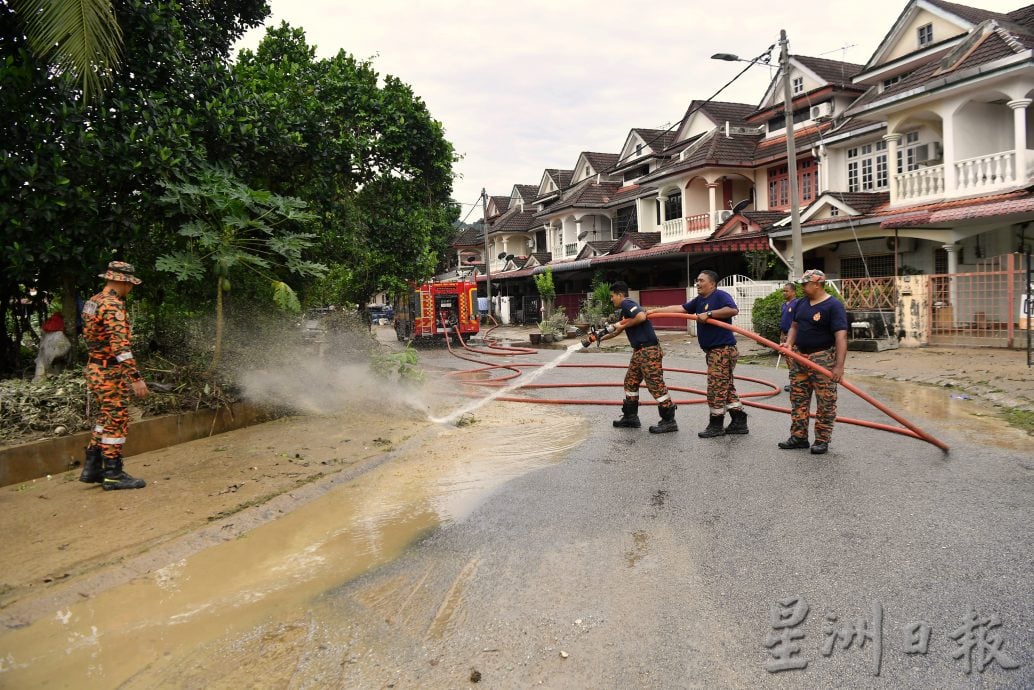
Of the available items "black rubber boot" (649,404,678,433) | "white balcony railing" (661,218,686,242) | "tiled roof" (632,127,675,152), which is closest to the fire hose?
"black rubber boot" (649,404,678,433)

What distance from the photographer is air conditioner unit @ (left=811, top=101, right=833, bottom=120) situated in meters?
24.2

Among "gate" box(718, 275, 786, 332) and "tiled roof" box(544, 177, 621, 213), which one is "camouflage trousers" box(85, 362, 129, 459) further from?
"tiled roof" box(544, 177, 621, 213)

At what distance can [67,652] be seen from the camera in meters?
3.42

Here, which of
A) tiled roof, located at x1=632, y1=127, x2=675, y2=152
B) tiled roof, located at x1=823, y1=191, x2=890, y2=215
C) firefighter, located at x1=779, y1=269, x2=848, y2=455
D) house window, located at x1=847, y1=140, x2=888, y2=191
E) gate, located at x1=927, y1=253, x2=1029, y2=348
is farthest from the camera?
tiled roof, located at x1=632, y1=127, x2=675, y2=152

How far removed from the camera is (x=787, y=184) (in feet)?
83.0

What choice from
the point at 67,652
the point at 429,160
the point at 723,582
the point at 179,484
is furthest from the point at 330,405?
the point at 429,160

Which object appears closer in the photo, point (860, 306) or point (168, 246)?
point (168, 246)

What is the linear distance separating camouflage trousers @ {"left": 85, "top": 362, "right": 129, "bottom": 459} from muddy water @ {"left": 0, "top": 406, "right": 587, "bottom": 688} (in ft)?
5.65

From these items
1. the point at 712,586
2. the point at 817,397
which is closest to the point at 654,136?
the point at 817,397

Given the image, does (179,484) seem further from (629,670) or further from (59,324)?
(629,670)

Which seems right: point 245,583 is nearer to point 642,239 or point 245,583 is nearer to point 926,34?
point 926,34

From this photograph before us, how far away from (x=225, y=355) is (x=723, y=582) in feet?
21.7

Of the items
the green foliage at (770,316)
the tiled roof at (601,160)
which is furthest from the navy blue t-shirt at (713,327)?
the tiled roof at (601,160)

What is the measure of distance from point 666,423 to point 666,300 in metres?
21.2
